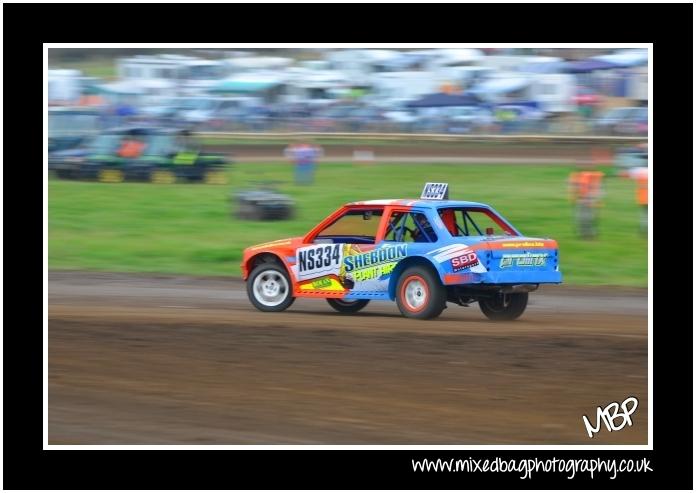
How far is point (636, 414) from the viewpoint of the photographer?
9.54 meters

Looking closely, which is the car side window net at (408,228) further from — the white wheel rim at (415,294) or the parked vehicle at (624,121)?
Result: the parked vehicle at (624,121)

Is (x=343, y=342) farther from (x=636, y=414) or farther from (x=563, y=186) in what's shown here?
(x=563, y=186)

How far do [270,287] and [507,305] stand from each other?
3101 millimetres

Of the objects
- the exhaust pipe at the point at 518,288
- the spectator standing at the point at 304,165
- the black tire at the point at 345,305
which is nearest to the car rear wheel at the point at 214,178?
the spectator standing at the point at 304,165

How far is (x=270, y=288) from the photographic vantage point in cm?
1411

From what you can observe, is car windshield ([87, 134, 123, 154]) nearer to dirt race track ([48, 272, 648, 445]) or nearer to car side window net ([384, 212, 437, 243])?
dirt race track ([48, 272, 648, 445])

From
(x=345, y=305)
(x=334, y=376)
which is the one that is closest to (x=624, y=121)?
(x=345, y=305)

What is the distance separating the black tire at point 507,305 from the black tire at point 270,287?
8.31 feet

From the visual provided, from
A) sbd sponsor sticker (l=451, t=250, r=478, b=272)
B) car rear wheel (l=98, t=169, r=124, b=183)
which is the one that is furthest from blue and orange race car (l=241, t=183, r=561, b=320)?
car rear wheel (l=98, t=169, r=124, b=183)

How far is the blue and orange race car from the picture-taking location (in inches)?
493

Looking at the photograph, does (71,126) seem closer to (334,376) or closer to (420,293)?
(420,293)

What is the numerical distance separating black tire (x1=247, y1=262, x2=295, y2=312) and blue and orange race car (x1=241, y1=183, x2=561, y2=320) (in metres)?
0.01

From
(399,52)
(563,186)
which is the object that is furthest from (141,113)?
(563,186)

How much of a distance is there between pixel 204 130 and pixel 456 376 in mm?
22939
